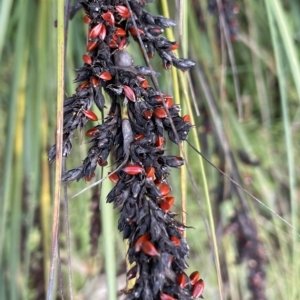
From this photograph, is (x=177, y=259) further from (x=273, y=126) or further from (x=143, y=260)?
(x=273, y=126)

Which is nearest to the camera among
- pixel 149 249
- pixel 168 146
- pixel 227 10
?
pixel 149 249

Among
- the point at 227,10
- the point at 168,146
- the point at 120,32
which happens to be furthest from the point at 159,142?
the point at 168,146

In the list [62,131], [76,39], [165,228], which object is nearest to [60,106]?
[62,131]

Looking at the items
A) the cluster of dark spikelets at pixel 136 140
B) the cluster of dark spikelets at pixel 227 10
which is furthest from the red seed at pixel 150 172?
the cluster of dark spikelets at pixel 227 10

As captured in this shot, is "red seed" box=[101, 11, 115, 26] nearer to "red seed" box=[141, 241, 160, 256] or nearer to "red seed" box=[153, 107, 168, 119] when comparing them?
"red seed" box=[153, 107, 168, 119]

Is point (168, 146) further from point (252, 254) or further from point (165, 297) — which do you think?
point (165, 297)

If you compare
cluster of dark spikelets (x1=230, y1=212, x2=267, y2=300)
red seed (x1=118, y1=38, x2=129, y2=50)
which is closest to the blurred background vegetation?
cluster of dark spikelets (x1=230, y1=212, x2=267, y2=300)

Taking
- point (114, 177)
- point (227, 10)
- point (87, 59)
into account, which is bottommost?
point (114, 177)

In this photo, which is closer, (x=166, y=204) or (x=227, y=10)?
(x=166, y=204)
